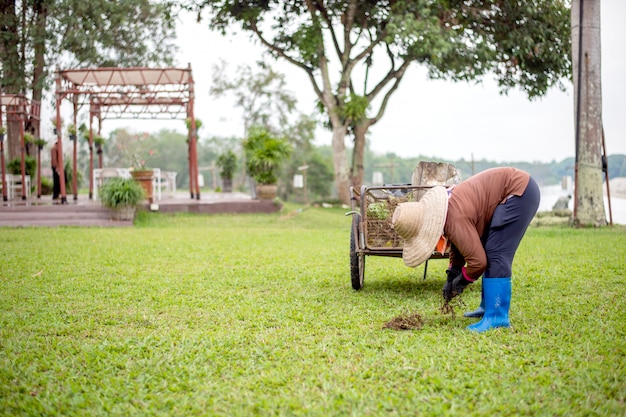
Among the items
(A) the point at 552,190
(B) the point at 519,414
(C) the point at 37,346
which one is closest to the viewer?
(B) the point at 519,414

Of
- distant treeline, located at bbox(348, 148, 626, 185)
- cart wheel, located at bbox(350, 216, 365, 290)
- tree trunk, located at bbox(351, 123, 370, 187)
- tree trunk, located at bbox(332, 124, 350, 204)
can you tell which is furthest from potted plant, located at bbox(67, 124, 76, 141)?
cart wheel, located at bbox(350, 216, 365, 290)

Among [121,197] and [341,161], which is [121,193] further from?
[341,161]

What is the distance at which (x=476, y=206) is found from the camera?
410cm

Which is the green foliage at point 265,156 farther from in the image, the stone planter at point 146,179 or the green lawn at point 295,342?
the green lawn at point 295,342

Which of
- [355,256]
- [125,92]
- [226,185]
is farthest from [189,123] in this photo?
[355,256]

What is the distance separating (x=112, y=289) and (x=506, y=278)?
384 centimetres

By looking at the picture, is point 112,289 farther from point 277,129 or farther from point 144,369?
point 277,129

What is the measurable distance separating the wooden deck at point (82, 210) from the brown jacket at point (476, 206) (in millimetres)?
10754

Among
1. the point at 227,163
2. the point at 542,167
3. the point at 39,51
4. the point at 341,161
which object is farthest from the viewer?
the point at 227,163

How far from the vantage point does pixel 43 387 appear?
3.22m

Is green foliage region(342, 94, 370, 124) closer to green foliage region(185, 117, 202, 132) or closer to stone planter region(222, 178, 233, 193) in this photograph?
green foliage region(185, 117, 202, 132)

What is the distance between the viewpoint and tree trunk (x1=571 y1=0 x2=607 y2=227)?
12.1m

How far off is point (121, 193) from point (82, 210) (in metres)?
1.44

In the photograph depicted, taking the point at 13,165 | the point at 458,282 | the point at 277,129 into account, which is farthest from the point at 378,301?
the point at 277,129
